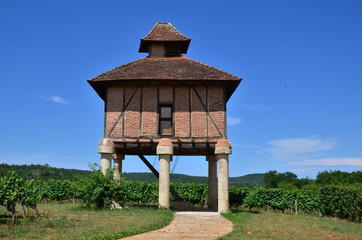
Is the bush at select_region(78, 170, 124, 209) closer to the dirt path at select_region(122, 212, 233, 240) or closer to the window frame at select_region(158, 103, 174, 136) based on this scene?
the window frame at select_region(158, 103, 174, 136)

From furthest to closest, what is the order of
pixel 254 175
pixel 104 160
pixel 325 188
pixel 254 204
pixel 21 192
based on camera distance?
1. pixel 254 175
2. pixel 254 204
3. pixel 325 188
4. pixel 104 160
5. pixel 21 192

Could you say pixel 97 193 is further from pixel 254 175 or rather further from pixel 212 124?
pixel 254 175

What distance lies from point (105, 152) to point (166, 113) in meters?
3.94

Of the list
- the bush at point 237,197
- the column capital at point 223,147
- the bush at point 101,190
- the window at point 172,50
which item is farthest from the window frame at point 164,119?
the bush at point 237,197

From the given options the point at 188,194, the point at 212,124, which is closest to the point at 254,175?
the point at 188,194

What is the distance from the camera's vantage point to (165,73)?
19.6m

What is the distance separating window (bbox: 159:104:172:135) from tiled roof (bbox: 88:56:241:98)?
5.51 ft

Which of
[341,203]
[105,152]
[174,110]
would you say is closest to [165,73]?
[174,110]

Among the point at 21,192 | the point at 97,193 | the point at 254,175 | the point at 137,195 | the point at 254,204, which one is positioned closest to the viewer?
the point at 21,192

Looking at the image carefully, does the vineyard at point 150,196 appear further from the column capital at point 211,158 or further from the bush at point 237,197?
the column capital at point 211,158

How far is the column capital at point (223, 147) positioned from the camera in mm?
18202

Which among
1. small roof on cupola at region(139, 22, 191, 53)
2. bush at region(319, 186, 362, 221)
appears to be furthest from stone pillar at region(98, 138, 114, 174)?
bush at region(319, 186, 362, 221)

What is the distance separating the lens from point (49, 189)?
29.3 metres

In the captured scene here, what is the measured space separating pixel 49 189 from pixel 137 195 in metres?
7.53
